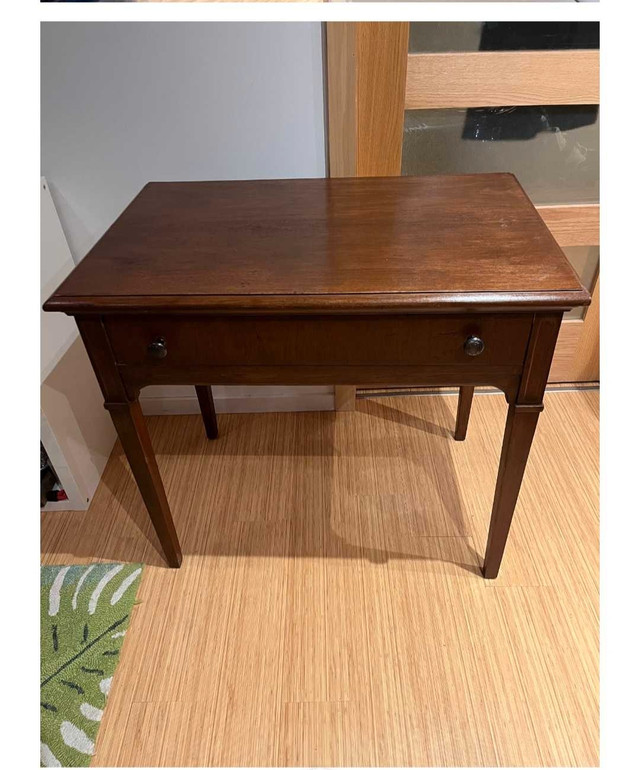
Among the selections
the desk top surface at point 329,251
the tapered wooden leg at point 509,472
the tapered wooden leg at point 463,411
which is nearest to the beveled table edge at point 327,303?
the desk top surface at point 329,251

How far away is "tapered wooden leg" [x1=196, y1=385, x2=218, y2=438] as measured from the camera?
4.66 ft

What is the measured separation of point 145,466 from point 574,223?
1.18 metres

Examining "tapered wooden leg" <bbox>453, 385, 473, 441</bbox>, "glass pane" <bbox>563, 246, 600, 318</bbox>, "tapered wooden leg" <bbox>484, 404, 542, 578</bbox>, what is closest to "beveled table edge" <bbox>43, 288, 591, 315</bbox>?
"tapered wooden leg" <bbox>484, 404, 542, 578</bbox>

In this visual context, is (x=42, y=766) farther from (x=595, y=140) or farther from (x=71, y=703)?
(x=595, y=140)

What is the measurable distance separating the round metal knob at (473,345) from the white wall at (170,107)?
0.69 metres

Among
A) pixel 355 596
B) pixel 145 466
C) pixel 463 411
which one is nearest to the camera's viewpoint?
pixel 145 466

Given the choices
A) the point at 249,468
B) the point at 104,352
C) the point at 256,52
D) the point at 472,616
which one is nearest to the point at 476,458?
the point at 472,616

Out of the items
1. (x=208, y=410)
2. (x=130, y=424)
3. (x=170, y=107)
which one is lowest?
(x=208, y=410)

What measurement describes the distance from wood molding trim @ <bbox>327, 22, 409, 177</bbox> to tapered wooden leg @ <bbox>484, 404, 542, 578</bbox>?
63 centimetres

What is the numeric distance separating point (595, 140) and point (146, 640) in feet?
4.94

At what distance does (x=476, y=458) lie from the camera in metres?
1.43

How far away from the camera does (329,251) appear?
0.88 m

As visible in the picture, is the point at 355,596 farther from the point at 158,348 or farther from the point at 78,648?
the point at 158,348

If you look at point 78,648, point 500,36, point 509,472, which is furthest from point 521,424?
point 78,648
